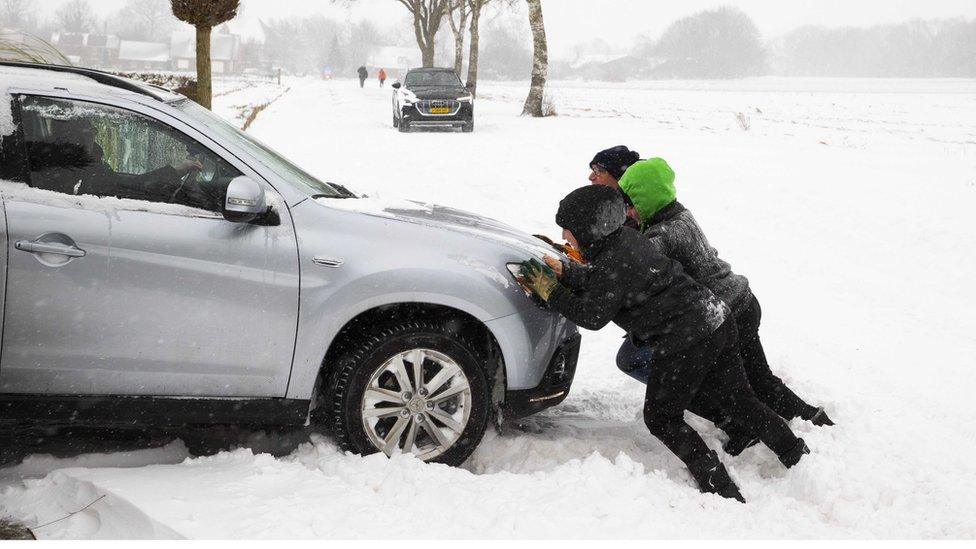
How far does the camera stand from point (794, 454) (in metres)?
3.96

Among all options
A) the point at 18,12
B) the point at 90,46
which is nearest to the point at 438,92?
the point at 18,12

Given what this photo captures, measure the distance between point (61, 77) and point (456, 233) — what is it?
1.88 metres

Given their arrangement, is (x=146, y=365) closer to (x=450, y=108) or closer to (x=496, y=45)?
(x=450, y=108)

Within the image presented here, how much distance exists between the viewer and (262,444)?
4.12 meters

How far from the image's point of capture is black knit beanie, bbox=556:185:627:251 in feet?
12.5

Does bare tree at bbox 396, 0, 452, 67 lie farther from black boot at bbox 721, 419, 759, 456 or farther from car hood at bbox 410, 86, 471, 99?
black boot at bbox 721, 419, 759, 456

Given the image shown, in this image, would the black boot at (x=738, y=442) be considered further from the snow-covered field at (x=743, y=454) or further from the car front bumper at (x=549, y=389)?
the car front bumper at (x=549, y=389)

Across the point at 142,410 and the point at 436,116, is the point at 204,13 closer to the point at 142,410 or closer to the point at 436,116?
the point at 142,410

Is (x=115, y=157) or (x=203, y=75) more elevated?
(x=203, y=75)

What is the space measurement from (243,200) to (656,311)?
1.94m

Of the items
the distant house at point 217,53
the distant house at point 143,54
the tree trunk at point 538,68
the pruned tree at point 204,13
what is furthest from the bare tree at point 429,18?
the distant house at point 143,54

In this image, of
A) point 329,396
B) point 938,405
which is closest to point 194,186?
point 329,396

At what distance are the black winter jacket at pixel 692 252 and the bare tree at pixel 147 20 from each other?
139120mm

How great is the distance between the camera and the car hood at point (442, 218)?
3.87 meters
